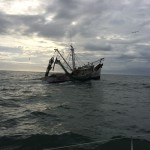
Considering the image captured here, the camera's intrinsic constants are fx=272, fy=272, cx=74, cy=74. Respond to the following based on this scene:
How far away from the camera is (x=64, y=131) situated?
1377cm

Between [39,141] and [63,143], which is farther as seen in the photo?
[39,141]

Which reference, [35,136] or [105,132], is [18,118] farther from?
[105,132]

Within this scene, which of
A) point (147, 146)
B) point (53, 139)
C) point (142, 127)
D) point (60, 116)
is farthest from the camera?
point (60, 116)

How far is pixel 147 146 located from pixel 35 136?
503cm

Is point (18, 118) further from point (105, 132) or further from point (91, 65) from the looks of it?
point (91, 65)

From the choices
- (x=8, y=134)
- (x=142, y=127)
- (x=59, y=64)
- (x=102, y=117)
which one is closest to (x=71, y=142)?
(x=8, y=134)

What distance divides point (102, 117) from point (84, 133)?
511 centimetres

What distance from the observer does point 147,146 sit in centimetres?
1143

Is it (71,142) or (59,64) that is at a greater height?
(59,64)

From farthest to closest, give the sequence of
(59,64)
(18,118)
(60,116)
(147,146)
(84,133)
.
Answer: (59,64) < (60,116) < (18,118) < (84,133) < (147,146)

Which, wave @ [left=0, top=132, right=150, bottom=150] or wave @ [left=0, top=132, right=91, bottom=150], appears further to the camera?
wave @ [left=0, top=132, right=91, bottom=150]

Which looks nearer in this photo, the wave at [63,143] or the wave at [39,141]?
the wave at [63,143]

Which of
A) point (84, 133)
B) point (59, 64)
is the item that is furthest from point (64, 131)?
point (59, 64)

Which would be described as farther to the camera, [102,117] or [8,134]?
[102,117]
